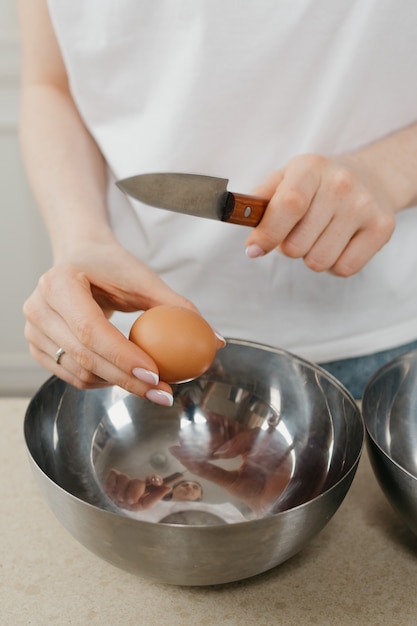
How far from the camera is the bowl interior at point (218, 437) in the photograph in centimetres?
85

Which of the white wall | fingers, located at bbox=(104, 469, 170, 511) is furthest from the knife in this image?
→ the white wall

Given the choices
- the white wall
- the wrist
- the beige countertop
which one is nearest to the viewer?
the beige countertop

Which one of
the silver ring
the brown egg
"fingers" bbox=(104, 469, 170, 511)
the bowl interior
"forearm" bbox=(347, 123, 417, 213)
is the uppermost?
"forearm" bbox=(347, 123, 417, 213)

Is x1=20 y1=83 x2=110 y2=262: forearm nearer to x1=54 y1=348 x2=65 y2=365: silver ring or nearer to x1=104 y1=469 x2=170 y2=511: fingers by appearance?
x1=54 y1=348 x2=65 y2=365: silver ring

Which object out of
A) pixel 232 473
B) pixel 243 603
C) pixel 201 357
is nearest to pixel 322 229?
pixel 201 357

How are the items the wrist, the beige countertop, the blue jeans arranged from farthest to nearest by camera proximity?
the blue jeans < the wrist < the beige countertop

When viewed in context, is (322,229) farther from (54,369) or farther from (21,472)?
(21,472)

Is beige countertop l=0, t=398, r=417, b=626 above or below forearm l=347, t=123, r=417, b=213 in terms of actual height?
below

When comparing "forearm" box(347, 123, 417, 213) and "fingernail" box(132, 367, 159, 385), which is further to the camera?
"forearm" box(347, 123, 417, 213)

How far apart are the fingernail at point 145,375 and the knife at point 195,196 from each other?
0.68 feet

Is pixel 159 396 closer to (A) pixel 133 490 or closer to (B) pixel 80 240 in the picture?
(A) pixel 133 490

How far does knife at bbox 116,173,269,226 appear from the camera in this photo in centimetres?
83

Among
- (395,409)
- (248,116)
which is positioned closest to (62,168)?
(248,116)

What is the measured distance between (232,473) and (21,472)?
29cm
